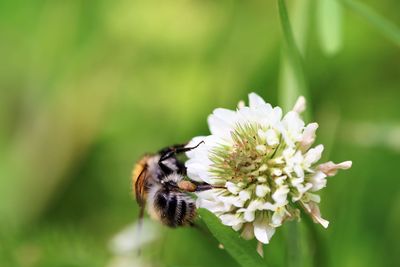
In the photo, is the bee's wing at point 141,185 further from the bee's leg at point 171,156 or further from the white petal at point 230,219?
the white petal at point 230,219

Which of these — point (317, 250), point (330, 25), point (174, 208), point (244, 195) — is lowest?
point (317, 250)

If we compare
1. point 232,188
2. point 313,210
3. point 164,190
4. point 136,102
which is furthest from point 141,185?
point 136,102

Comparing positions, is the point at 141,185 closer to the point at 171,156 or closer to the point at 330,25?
the point at 171,156

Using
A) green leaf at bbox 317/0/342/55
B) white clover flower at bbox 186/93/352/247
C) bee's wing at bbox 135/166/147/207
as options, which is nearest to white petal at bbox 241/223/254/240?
white clover flower at bbox 186/93/352/247

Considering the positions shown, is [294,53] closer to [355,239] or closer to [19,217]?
[355,239]

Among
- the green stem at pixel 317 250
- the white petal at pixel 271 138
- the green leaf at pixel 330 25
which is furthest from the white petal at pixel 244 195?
the green leaf at pixel 330 25

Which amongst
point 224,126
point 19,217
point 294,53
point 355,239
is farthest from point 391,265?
point 19,217
